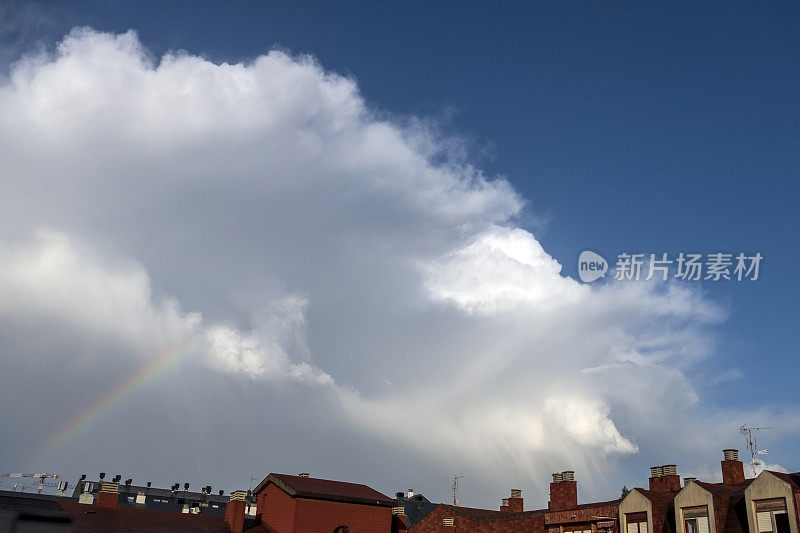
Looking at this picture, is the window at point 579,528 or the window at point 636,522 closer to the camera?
the window at point 636,522

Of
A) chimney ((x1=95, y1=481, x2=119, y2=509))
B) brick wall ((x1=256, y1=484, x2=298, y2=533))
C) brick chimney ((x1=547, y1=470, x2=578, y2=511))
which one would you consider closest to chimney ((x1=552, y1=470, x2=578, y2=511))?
brick chimney ((x1=547, y1=470, x2=578, y2=511))

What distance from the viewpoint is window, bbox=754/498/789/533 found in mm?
42344

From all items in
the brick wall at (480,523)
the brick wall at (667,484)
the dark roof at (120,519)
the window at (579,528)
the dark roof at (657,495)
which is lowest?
the dark roof at (120,519)

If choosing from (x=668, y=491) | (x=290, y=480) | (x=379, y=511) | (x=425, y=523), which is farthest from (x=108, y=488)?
(x=668, y=491)

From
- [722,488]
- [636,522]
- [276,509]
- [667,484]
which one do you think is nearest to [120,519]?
[276,509]

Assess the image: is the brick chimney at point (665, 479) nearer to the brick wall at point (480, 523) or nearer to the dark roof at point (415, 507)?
the brick wall at point (480, 523)

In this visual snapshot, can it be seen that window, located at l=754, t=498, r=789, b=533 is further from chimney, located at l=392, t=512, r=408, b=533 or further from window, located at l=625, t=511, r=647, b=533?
chimney, located at l=392, t=512, r=408, b=533

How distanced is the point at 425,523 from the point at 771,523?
33.6 metres

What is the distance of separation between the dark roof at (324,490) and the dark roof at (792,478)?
30.8 m

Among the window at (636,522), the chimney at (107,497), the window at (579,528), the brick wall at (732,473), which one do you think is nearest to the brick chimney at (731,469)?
the brick wall at (732,473)

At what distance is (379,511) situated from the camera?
195 feet

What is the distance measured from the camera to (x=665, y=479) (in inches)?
2160

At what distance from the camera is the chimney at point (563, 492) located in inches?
2325

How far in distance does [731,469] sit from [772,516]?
9.08 meters
